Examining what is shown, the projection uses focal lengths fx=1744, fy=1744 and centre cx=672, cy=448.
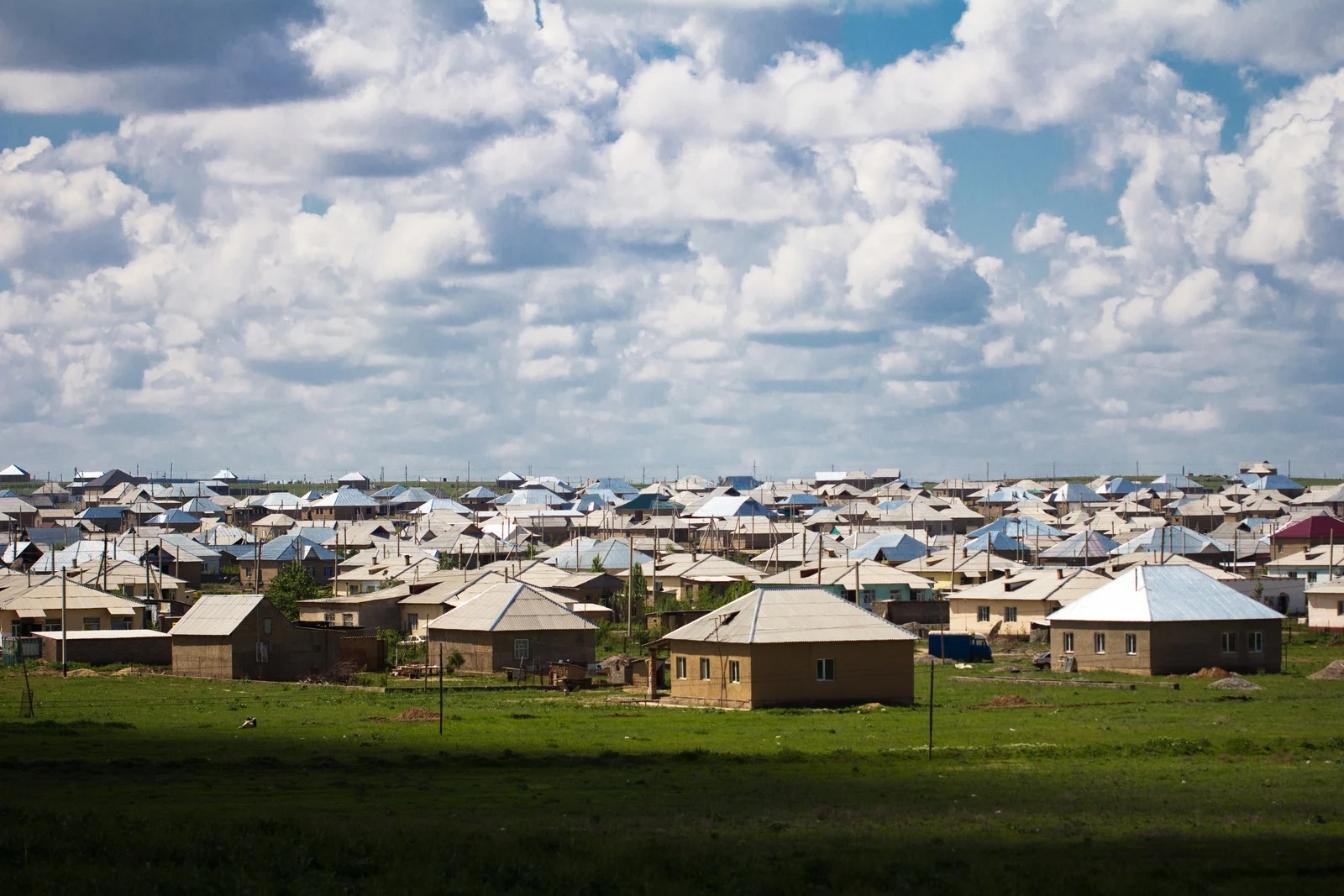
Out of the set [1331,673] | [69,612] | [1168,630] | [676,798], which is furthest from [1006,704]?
[69,612]

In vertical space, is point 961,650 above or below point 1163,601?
below

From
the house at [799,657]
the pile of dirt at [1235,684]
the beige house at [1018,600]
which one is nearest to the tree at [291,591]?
the beige house at [1018,600]

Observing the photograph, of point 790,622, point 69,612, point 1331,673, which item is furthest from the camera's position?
point 69,612

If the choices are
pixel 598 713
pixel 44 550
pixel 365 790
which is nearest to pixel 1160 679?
pixel 598 713

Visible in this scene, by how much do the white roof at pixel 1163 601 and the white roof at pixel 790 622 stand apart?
1486 centimetres

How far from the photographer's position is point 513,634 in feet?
242

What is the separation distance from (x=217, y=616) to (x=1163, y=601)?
39.3 meters

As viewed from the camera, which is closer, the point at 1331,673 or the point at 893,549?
the point at 1331,673

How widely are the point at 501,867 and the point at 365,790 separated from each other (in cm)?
1032

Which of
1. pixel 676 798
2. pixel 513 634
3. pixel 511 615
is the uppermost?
pixel 511 615

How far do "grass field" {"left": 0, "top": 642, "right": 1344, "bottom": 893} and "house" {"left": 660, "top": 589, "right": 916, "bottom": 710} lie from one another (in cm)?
222

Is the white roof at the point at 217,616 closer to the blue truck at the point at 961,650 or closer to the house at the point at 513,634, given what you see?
the house at the point at 513,634

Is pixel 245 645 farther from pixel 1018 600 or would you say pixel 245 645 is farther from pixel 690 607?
pixel 1018 600

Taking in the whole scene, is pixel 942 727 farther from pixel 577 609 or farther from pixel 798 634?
pixel 577 609
